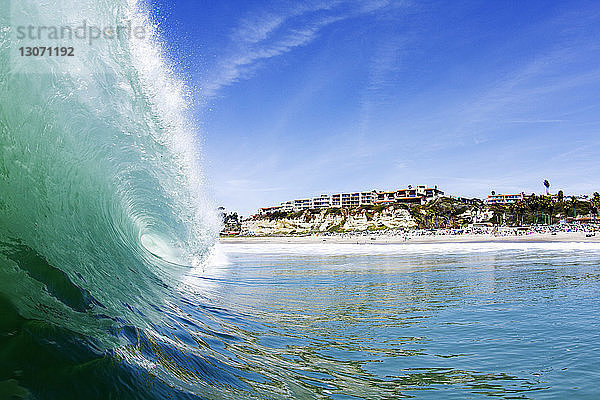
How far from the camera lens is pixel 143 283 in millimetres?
8602

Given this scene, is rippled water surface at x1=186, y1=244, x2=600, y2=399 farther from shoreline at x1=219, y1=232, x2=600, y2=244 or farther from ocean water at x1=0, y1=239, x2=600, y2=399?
shoreline at x1=219, y1=232, x2=600, y2=244

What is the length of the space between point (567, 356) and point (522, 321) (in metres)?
2.41

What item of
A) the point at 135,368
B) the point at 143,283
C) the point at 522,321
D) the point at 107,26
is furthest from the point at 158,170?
the point at 522,321

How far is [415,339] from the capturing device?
7598mm

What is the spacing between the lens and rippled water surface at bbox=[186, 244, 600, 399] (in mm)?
5312

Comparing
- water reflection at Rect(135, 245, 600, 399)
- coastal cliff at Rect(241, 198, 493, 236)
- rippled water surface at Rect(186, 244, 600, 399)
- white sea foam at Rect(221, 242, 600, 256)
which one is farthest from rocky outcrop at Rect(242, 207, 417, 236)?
water reflection at Rect(135, 245, 600, 399)

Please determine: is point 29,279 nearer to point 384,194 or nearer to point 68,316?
point 68,316

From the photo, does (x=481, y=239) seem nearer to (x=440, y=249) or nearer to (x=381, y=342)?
(x=440, y=249)

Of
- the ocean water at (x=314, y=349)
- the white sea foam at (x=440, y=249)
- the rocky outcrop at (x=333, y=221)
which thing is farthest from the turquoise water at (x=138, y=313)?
the rocky outcrop at (x=333, y=221)

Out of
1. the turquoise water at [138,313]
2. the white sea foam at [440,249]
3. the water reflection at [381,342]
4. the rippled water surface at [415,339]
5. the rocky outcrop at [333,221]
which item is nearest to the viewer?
the turquoise water at [138,313]

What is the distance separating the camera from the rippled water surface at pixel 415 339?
531 cm

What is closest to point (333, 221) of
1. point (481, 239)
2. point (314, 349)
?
point (481, 239)

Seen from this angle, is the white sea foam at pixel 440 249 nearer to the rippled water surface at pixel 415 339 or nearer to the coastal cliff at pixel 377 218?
the rippled water surface at pixel 415 339

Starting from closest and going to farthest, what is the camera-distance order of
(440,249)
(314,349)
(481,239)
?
1. (314,349)
2. (440,249)
3. (481,239)
